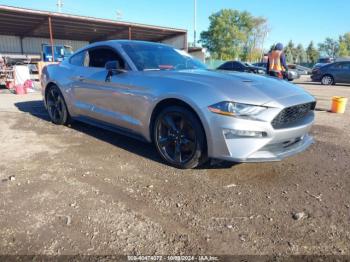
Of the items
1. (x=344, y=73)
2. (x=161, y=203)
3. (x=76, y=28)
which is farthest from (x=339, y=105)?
(x=76, y=28)

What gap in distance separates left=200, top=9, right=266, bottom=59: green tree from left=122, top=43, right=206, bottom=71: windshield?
6901 cm

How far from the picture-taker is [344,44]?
338ft

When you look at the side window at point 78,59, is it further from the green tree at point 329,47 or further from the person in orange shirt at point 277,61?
the green tree at point 329,47

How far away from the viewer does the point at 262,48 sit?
7281cm

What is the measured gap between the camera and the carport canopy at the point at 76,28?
22.8 m

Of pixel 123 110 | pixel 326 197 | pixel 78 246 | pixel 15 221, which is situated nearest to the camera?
pixel 78 246

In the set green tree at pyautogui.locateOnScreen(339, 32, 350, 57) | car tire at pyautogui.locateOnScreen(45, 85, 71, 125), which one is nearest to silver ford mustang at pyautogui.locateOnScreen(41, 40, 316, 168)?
car tire at pyautogui.locateOnScreen(45, 85, 71, 125)

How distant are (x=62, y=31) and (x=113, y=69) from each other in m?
29.4

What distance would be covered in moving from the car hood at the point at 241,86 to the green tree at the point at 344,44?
113m

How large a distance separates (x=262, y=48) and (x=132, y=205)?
75961 mm

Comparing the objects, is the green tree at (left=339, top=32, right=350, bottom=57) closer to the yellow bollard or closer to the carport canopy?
the carport canopy

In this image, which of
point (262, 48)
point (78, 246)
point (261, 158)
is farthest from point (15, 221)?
point (262, 48)

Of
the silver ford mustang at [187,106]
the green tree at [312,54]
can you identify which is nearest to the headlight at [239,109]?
the silver ford mustang at [187,106]

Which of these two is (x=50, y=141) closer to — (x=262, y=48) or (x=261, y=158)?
(x=261, y=158)
